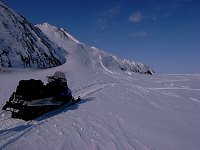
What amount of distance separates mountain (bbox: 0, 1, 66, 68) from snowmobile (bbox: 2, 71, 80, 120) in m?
15.9

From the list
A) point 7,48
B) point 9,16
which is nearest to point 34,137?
point 7,48

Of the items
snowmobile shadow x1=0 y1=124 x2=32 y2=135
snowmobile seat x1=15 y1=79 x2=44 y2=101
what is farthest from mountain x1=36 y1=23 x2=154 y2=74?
snowmobile shadow x1=0 y1=124 x2=32 y2=135

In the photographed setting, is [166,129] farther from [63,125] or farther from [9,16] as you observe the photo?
[9,16]

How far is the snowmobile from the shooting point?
1183 centimetres

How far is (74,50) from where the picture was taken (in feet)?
174

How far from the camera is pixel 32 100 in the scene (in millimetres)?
12344

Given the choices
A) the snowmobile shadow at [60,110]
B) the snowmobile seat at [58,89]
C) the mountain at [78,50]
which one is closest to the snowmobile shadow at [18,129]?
the snowmobile shadow at [60,110]

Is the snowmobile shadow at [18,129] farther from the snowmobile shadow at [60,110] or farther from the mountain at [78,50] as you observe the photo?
the mountain at [78,50]

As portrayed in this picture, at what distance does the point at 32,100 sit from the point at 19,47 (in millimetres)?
22384

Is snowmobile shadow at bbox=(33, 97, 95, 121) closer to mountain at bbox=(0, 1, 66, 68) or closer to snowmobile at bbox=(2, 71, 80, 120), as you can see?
snowmobile at bbox=(2, 71, 80, 120)

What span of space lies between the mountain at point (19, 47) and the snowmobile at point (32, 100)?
15.9 metres

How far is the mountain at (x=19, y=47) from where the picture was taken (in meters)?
30.7

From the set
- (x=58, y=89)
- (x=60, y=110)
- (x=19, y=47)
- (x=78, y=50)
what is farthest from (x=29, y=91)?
(x=78, y=50)

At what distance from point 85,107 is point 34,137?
5893 millimetres
